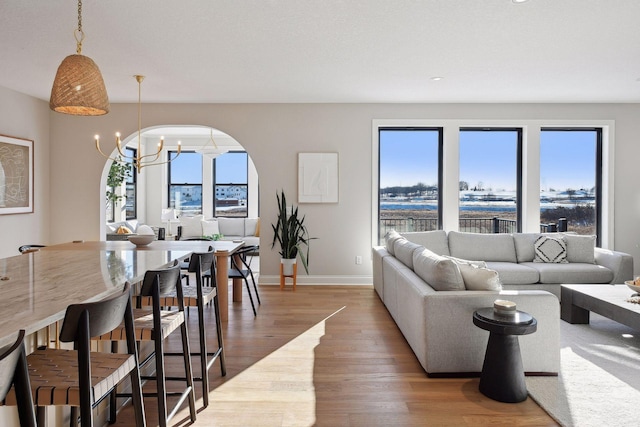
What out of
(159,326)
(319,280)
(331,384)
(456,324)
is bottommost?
(331,384)

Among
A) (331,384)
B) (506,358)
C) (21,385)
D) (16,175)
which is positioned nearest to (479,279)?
(506,358)

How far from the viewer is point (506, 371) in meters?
2.54

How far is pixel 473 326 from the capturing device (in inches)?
114

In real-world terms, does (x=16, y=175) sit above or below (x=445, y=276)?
above

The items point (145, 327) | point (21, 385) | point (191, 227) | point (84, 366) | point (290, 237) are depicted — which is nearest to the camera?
point (21, 385)

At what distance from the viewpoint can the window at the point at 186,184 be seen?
10.3 meters

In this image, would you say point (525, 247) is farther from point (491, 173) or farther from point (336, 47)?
point (336, 47)

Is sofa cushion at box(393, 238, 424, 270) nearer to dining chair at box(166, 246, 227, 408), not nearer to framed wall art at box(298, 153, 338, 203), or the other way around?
framed wall art at box(298, 153, 338, 203)

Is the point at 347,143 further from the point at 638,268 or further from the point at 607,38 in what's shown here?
the point at 638,268

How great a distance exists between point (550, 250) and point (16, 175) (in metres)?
6.85

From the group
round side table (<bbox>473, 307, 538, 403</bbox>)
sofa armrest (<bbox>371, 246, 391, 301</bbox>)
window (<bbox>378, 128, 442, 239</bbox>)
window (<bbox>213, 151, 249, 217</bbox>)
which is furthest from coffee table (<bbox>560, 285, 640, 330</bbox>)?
window (<bbox>213, 151, 249, 217</bbox>)

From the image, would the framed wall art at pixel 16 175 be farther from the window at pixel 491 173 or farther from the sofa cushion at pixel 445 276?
the window at pixel 491 173

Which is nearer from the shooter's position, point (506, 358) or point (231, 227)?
point (506, 358)

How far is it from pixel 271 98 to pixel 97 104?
135 inches
